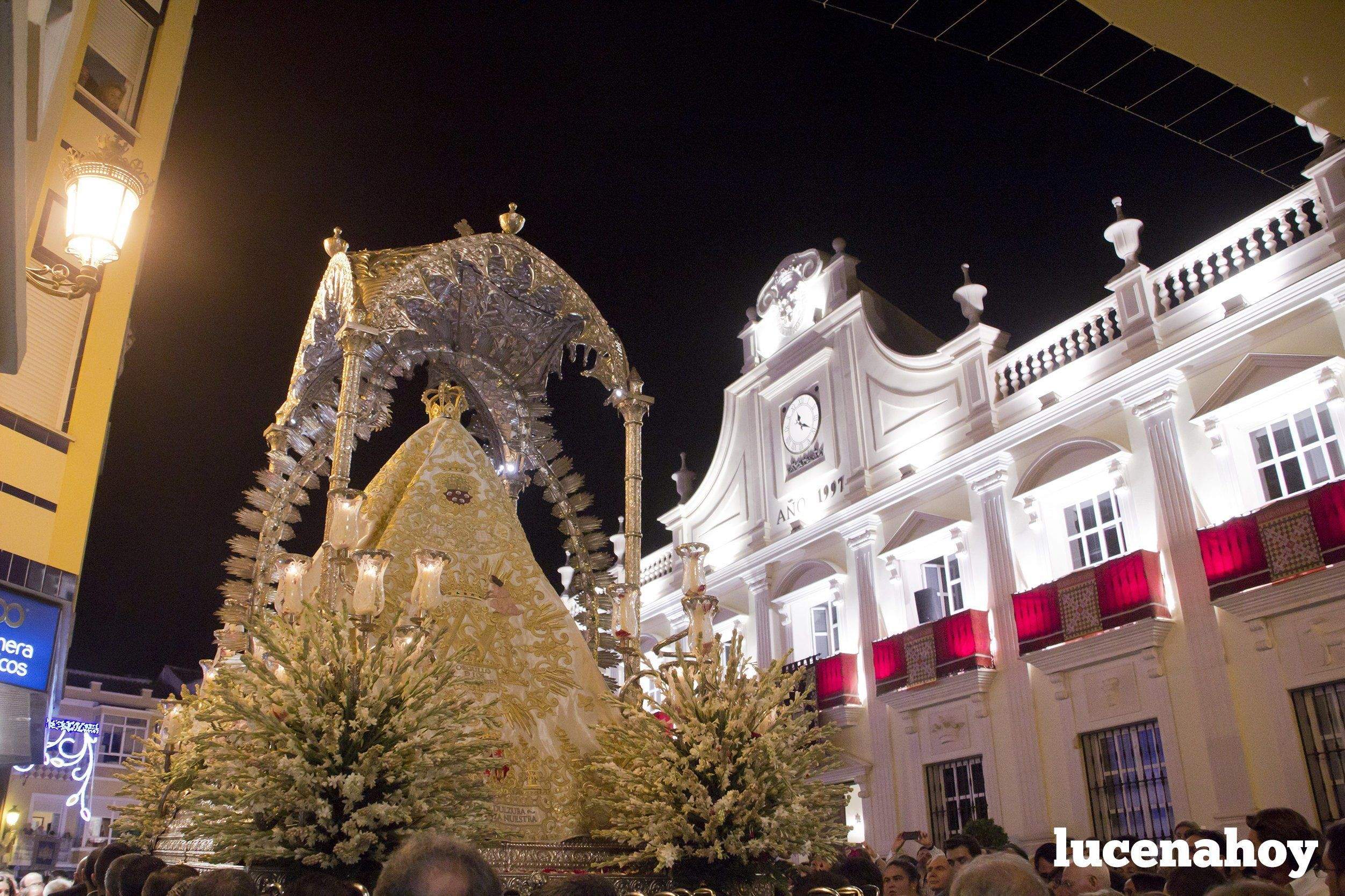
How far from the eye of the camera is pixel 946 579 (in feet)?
50.2

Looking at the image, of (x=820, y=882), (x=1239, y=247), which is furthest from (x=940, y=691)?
(x=820, y=882)

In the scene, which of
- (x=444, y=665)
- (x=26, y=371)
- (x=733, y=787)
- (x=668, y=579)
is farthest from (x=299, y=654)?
(x=668, y=579)

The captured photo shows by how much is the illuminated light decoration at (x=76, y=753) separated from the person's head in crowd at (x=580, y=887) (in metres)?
22.6

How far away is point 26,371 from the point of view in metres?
8.35

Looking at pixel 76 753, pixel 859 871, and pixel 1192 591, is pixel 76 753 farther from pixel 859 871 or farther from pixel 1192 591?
pixel 859 871

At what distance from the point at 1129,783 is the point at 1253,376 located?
17.3 feet

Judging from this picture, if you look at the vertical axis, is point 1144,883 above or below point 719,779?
below

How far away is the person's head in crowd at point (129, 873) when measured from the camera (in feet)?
12.0

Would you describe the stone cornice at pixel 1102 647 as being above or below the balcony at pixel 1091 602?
below

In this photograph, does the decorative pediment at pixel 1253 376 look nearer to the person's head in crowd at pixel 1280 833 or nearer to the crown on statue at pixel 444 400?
the person's head in crowd at pixel 1280 833

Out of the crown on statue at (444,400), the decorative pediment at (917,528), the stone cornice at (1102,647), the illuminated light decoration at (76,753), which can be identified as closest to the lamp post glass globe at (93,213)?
the crown on statue at (444,400)

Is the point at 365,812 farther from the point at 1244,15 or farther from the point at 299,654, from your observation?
the point at 1244,15

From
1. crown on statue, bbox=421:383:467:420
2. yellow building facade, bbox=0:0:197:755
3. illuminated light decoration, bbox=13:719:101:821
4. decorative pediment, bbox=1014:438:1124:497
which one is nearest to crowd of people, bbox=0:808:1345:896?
yellow building facade, bbox=0:0:197:755

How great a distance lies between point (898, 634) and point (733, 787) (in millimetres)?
10368
